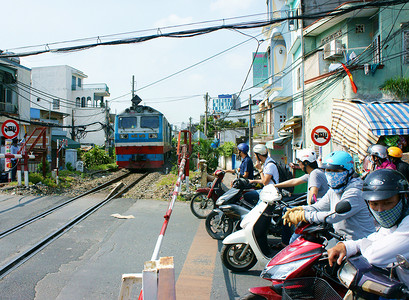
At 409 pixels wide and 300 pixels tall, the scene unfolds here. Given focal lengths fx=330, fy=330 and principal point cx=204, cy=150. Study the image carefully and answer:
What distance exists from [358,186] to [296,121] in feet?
49.8

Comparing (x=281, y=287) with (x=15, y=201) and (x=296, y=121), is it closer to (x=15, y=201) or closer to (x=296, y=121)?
(x=15, y=201)

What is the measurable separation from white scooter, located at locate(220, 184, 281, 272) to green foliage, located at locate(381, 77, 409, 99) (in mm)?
9674

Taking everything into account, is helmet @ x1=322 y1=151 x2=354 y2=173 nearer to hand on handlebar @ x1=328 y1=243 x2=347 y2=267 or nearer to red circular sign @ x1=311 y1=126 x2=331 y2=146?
hand on handlebar @ x1=328 y1=243 x2=347 y2=267

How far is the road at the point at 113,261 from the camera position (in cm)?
370

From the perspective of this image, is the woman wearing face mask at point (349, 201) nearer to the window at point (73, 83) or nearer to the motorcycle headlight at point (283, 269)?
the motorcycle headlight at point (283, 269)

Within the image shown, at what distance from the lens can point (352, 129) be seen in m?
9.90

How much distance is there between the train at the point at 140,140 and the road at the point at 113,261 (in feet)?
33.2

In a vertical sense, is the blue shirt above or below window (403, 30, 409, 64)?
below

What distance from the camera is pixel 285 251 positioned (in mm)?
2697

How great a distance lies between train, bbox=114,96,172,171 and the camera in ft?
56.6

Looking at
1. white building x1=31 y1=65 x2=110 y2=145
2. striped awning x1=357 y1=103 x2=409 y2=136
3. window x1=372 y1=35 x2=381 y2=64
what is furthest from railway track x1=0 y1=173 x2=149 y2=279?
white building x1=31 y1=65 x2=110 y2=145

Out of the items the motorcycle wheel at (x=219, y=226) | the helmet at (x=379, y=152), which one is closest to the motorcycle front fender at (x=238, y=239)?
the motorcycle wheel at (x=219, y=226)

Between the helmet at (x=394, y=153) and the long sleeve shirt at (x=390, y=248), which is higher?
the helmet at (x=394, y=153)

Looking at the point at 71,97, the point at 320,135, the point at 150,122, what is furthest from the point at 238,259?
the point at 71,97
